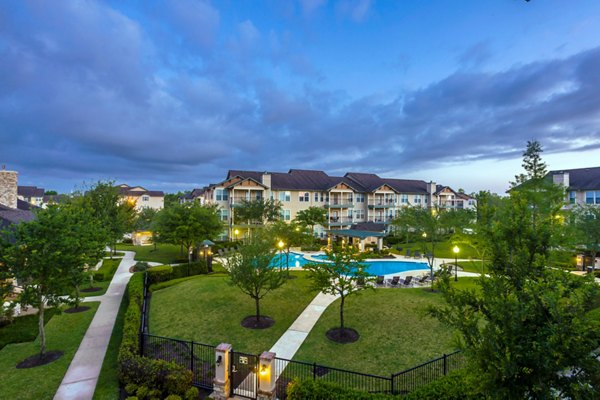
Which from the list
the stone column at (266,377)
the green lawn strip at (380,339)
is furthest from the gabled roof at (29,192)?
the stone column at (266,377)

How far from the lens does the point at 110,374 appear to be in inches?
469

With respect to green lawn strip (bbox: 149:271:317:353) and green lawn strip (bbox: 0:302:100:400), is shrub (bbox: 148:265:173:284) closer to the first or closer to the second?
green lawn strip (bbox: 149:271:317:353)

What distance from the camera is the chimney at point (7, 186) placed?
27.9 meters

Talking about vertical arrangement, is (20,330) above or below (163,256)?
below

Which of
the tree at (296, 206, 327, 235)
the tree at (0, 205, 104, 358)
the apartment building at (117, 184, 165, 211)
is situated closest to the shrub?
the tree at (0, 205, 104, 358)

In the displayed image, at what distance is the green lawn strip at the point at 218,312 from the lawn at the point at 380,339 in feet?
7.15

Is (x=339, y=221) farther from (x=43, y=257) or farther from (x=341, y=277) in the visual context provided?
(x=43, y=257)

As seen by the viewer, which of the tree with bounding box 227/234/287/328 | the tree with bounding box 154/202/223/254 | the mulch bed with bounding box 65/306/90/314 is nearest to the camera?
the tree with bounding box 227/234/287/328

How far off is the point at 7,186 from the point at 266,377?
33.2 m

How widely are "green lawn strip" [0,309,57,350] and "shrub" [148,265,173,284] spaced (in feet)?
22.8

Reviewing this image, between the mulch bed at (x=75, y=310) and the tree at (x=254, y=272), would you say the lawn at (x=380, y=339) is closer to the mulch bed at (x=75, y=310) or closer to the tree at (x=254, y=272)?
the tree at (x=254, y=272)

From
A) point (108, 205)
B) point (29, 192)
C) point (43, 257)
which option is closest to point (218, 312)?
point (43, 257)

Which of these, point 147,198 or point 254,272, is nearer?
point 254,272

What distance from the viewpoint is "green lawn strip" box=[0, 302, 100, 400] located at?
1082 centimetres
